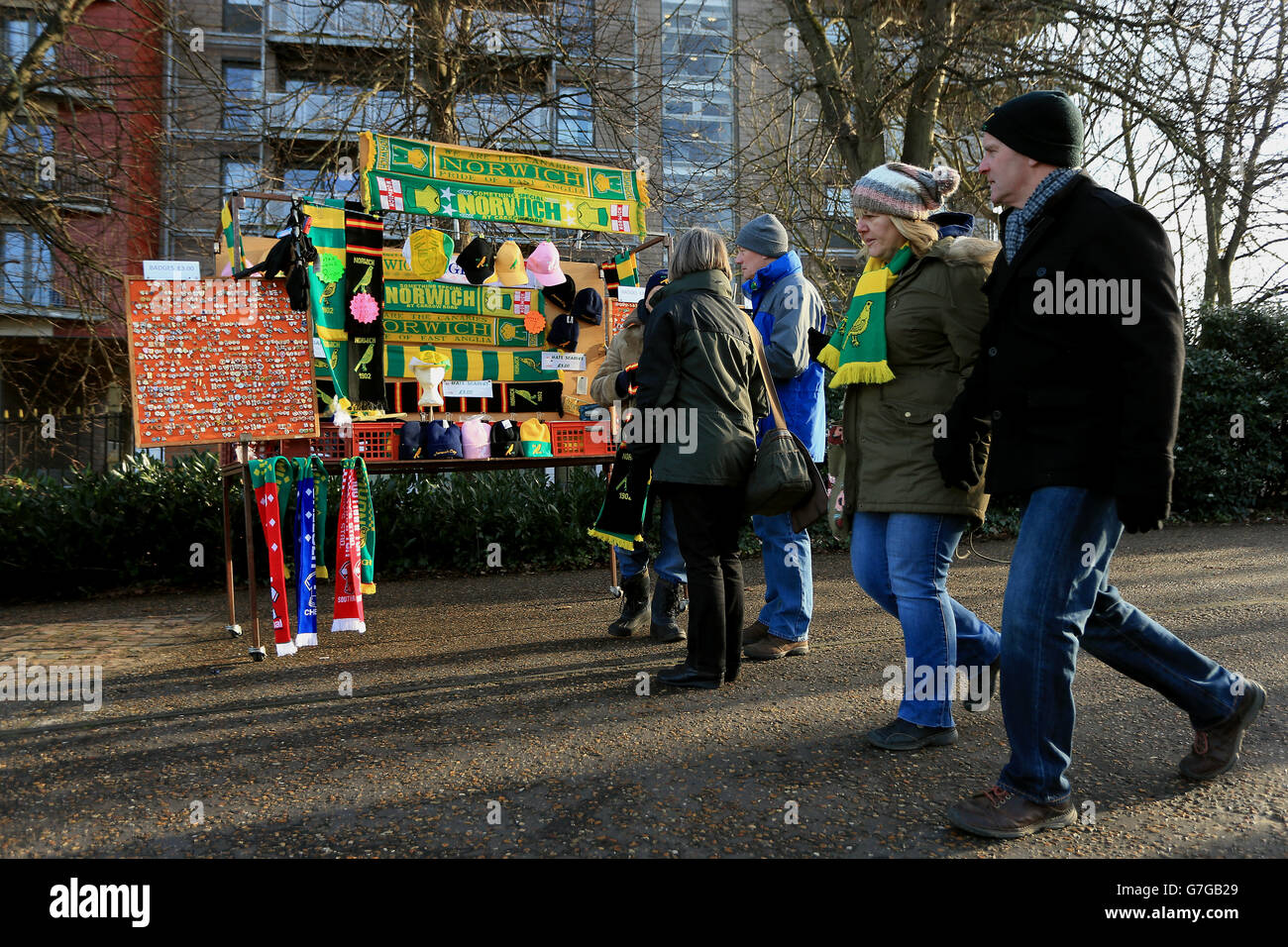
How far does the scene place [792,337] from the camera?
471 centimetres

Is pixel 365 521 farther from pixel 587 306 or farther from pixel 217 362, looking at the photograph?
pixel 587 306

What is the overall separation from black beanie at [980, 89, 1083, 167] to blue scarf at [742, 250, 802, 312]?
203 centimetres

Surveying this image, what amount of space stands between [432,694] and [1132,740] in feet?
9.94

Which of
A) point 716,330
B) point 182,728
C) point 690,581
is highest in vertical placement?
point 716,330

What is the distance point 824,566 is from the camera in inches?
338

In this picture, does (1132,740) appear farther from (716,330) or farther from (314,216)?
(314,216)

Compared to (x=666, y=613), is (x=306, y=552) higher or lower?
higher

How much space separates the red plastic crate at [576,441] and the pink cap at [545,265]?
3.73ft

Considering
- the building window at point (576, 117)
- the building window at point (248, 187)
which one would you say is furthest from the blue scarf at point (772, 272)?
the building window at point (576, 117)

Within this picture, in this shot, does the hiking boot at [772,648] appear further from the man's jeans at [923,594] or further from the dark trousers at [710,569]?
the man's jeans at [923,594]

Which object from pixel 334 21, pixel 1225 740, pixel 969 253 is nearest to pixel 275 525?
pixel 969 253

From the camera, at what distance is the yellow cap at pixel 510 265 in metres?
6.85

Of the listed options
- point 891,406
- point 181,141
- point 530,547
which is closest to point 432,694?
point 891,406

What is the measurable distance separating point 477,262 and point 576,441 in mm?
1482
